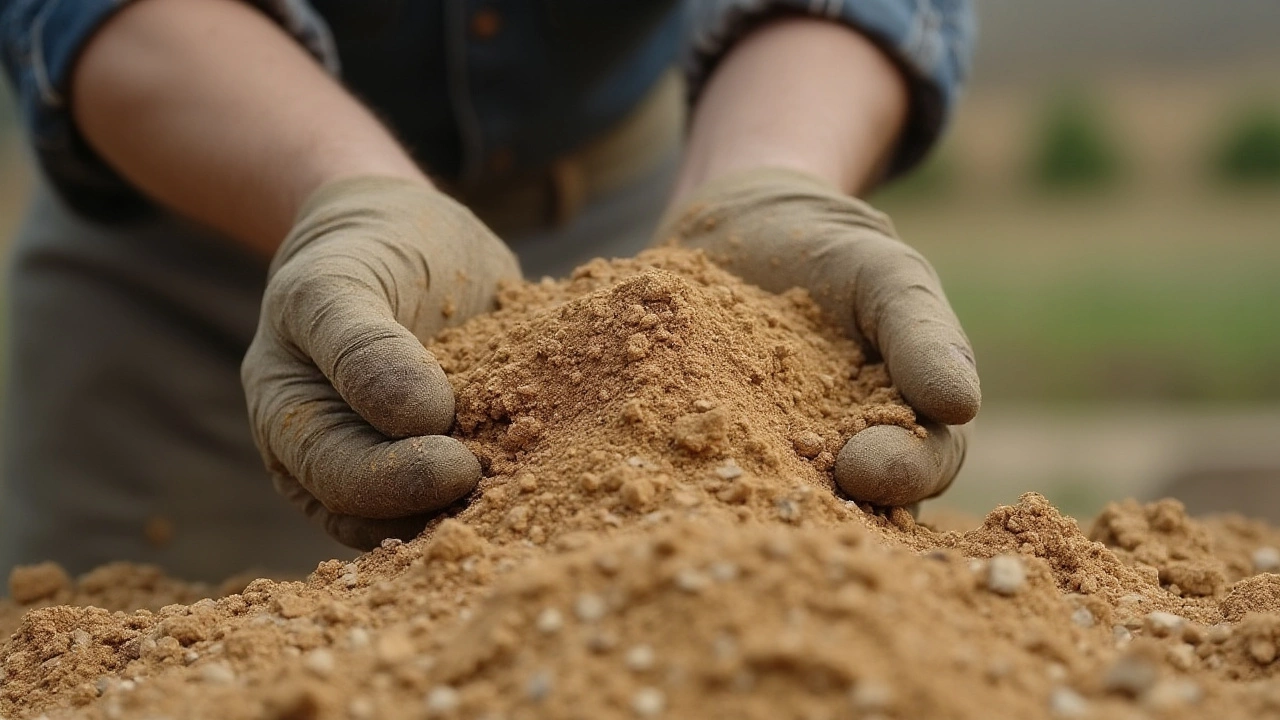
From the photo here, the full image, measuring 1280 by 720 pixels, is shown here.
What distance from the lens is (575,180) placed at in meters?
2.95

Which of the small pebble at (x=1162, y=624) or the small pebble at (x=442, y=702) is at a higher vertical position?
the small pebble at (x=1162, y=624)

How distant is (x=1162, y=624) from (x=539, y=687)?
2.30 feet

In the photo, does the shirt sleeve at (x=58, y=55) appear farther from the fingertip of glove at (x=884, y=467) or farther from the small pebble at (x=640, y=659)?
the small pebble at (x=640, y=659)

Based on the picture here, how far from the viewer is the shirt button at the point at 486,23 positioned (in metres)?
2.58

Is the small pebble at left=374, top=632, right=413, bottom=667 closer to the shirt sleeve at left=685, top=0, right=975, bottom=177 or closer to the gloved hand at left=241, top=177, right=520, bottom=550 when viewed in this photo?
the gloved hand at left=241, top=177, right=520, bottom=550

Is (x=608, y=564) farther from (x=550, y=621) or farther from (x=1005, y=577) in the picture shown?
(x=1005, y=577)

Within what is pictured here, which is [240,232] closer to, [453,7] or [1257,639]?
[453,7]

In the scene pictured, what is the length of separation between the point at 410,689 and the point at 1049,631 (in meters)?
0.60

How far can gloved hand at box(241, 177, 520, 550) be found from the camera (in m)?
1.46

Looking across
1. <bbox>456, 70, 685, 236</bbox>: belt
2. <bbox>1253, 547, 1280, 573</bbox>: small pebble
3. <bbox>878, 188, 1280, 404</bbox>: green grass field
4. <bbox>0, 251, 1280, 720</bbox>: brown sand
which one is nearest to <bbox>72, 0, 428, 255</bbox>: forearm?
<bbox>0, 251, 1280, 720</bbox>: brown sand

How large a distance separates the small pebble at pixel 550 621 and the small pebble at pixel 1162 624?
0.65 metres

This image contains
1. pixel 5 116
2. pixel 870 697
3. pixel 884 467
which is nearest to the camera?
pixel 870 697

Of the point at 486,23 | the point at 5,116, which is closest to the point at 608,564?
the point at 486,23

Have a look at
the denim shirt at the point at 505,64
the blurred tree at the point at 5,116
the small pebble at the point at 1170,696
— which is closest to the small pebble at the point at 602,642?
the small pebble at the point at 1170,696
